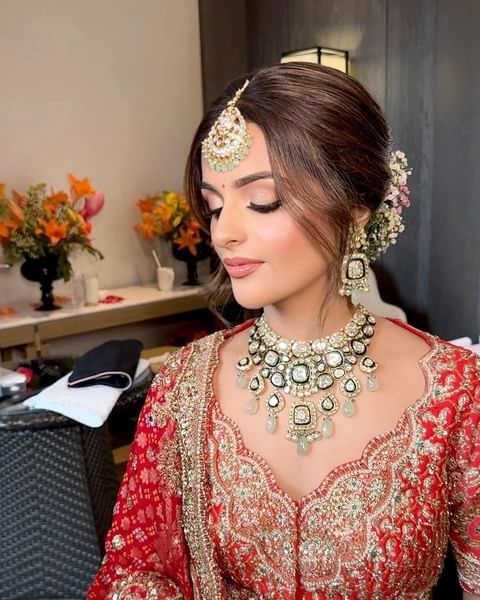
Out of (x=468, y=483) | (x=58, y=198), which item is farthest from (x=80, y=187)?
(x=468, y=483)

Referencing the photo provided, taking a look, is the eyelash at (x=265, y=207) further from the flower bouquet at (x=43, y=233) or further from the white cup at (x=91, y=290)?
the white cup at (x=91, y=290)

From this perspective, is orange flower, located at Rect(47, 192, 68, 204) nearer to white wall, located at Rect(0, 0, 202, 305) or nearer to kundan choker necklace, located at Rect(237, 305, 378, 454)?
white wall, located at Rect(0, 0, 202, 305)

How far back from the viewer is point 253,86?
91 centimetres

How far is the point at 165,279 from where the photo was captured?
3.30 metres

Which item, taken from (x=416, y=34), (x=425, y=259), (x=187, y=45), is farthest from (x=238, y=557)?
(x=187, y=45)

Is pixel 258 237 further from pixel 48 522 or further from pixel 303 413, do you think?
pixel 48 522

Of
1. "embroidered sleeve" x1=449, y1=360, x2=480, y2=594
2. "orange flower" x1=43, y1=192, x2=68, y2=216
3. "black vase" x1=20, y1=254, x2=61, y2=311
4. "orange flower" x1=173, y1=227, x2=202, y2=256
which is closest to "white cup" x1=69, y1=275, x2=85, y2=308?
"black vase" x1=20, y1=254, x2=61, y2=311

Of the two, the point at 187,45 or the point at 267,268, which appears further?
the point at 187,45

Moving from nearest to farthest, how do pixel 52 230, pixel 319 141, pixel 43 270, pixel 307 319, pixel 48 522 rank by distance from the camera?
pixel 319 141
pixel 307 319
pixel 48 522
pixel 52 230
pixel 43 270

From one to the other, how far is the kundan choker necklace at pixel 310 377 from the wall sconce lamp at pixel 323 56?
223cm

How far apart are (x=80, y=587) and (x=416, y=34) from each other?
240 cm

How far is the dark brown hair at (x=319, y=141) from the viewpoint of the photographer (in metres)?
0.85

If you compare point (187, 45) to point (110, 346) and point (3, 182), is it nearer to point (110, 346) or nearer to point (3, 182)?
point (3, 182)

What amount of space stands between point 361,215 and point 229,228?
199 mm
